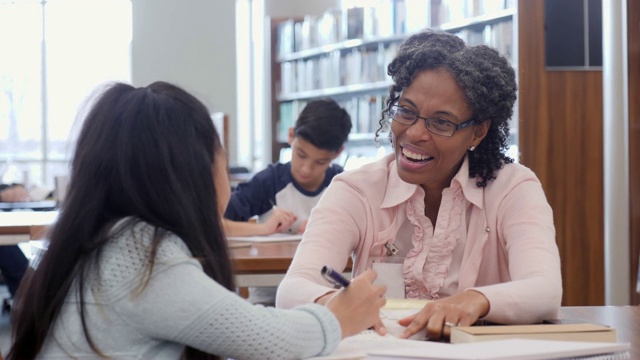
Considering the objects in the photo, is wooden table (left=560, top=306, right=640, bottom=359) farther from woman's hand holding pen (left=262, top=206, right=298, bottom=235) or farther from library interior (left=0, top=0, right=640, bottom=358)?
woman's hand holding pen (left=262, top=206, right=298, bottom=235)

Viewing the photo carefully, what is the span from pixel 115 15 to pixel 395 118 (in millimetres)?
9581

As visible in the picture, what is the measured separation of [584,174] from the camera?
191 inches

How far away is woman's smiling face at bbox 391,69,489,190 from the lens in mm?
1889

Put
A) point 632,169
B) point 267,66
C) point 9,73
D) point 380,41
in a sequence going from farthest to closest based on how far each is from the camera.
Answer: point 9,73 < point 267,66 < point 380,41 < point 632,169

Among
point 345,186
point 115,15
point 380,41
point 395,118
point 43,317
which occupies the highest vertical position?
point 115,15

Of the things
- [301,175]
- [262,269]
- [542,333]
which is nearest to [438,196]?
[542,333]

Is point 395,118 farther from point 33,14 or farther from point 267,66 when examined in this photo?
point 33,14

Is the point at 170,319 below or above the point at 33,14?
below

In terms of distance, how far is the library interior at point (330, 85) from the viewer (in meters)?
3.51

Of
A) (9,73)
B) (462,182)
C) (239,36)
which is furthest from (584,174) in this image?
(9,73)

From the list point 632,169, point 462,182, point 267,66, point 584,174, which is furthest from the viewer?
point 267,66

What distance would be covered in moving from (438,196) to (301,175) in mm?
1765

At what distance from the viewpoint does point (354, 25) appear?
7.96 metres

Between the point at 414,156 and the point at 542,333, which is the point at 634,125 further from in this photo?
the point at 542,333
